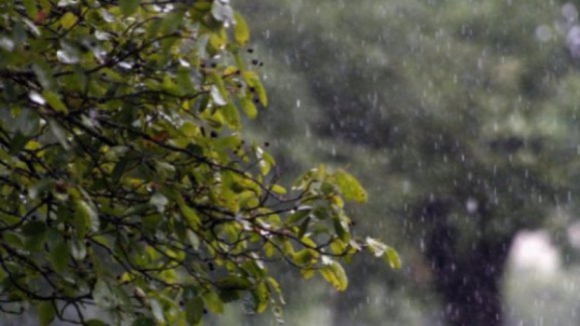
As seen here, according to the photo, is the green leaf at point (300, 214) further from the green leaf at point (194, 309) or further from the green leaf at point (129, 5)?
the green leaf at point (129, 5)

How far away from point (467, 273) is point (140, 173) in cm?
747

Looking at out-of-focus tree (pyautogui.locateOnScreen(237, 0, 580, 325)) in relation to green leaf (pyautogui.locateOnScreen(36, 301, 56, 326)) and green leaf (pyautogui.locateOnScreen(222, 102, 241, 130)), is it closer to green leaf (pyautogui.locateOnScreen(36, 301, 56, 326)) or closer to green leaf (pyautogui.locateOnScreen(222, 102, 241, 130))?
green leaf (pyautogui.locateOnScreen(222, 102, 241, 130))

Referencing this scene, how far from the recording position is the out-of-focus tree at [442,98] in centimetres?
879

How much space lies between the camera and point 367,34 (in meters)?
8.82

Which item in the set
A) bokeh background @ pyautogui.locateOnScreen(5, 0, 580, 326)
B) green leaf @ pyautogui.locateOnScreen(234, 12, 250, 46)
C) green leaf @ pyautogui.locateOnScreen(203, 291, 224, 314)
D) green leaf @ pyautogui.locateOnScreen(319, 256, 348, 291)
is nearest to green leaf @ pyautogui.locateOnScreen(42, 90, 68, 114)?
green leaf @ pyautogui.locateOnScreen(234, 12, 250, 46)

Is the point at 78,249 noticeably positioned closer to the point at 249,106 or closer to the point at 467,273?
the point at 249,106

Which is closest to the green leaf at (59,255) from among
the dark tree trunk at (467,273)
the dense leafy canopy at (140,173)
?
the dense leafy canopy at (140,173)

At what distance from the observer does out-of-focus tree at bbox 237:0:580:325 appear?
8.79 m

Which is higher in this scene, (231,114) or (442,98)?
(231,114)

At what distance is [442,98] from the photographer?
8727mm

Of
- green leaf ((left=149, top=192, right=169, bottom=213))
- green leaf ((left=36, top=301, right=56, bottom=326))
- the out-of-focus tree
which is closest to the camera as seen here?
green leaf ((left=149, top=192, right=169, bottom=213))

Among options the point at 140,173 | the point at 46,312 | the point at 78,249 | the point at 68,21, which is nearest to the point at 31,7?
the point at 68,21

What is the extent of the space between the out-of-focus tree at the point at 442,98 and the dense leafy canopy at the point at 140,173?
590 centimetres

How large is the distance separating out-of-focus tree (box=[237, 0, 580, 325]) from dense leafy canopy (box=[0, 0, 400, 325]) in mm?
5902
